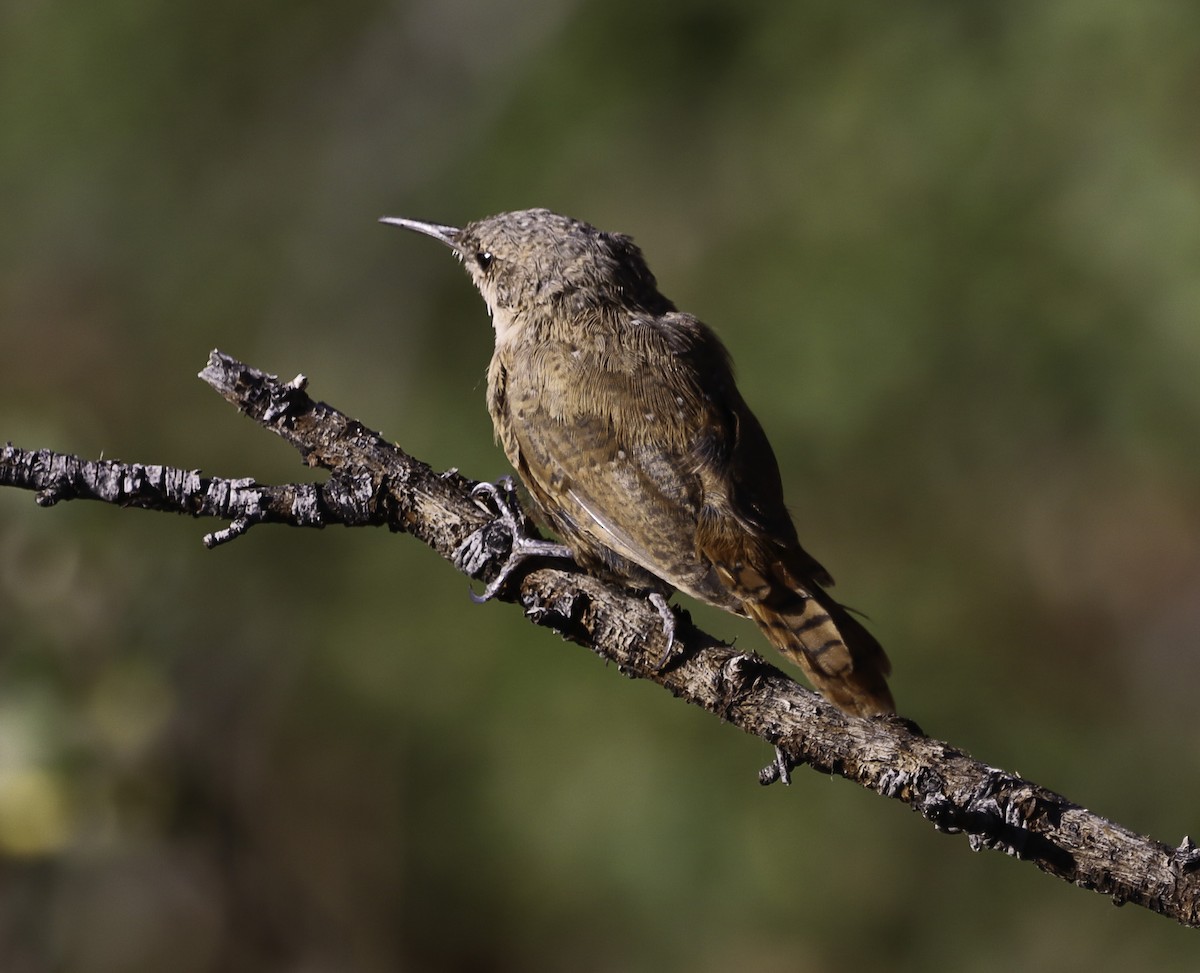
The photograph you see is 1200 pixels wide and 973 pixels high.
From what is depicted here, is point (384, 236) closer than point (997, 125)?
No

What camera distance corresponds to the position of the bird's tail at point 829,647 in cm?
263

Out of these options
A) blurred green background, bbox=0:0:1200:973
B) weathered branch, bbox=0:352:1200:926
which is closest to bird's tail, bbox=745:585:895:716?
weathered branch, bbox=0:352:1200:926

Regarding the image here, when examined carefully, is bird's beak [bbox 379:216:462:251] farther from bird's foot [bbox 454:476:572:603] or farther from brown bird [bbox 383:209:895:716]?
bird's foot [bbox 454:476:572:603]

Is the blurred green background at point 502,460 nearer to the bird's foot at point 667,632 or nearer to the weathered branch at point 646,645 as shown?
the weathered branch at point 646,645

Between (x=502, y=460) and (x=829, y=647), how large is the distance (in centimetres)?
369

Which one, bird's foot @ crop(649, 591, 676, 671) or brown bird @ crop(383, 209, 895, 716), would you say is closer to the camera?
bird's foot @ crop(649, 591, 676, 671)

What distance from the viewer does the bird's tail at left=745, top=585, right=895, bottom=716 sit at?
2627mm

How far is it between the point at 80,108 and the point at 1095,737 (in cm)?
684

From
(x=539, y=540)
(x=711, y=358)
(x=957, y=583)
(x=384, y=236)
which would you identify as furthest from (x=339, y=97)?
(x=539, y=540)

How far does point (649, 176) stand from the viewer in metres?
7.66

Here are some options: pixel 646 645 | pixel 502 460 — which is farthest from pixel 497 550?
pixel 502 460

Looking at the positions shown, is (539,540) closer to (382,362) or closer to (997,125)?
(382,362)

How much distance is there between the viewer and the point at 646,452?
10.1 ft

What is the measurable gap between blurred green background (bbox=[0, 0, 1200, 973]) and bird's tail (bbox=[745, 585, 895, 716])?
161 cm
